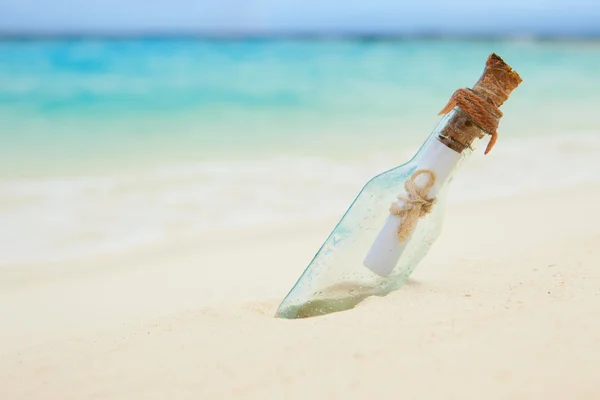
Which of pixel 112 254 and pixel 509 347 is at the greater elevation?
pixel 509 347

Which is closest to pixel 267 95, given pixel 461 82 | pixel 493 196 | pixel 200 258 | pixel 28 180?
pixel 461 82

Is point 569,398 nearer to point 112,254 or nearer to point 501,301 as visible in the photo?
point 501,301

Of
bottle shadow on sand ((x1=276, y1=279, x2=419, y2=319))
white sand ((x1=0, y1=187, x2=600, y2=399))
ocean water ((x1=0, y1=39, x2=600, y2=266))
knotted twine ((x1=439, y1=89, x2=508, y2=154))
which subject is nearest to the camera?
white sand ((x1=0, y1=187, x2=600, y2=399))

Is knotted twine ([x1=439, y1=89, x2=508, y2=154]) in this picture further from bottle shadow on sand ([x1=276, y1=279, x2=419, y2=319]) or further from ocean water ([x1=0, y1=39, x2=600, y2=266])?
ocean water ([x1=0, y1=39, x2=600, y2=266])

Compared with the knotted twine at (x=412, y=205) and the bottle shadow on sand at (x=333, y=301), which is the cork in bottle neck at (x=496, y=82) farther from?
the bottle shadow on sand at (x=333, y=301)

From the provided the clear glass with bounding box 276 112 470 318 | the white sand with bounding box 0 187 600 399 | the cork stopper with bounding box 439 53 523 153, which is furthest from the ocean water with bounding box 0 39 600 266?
the cork stopper with bounding box 439 53 523 153

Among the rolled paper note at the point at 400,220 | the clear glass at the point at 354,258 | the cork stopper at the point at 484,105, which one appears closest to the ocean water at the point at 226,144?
the clear glass at the point at 354,258
